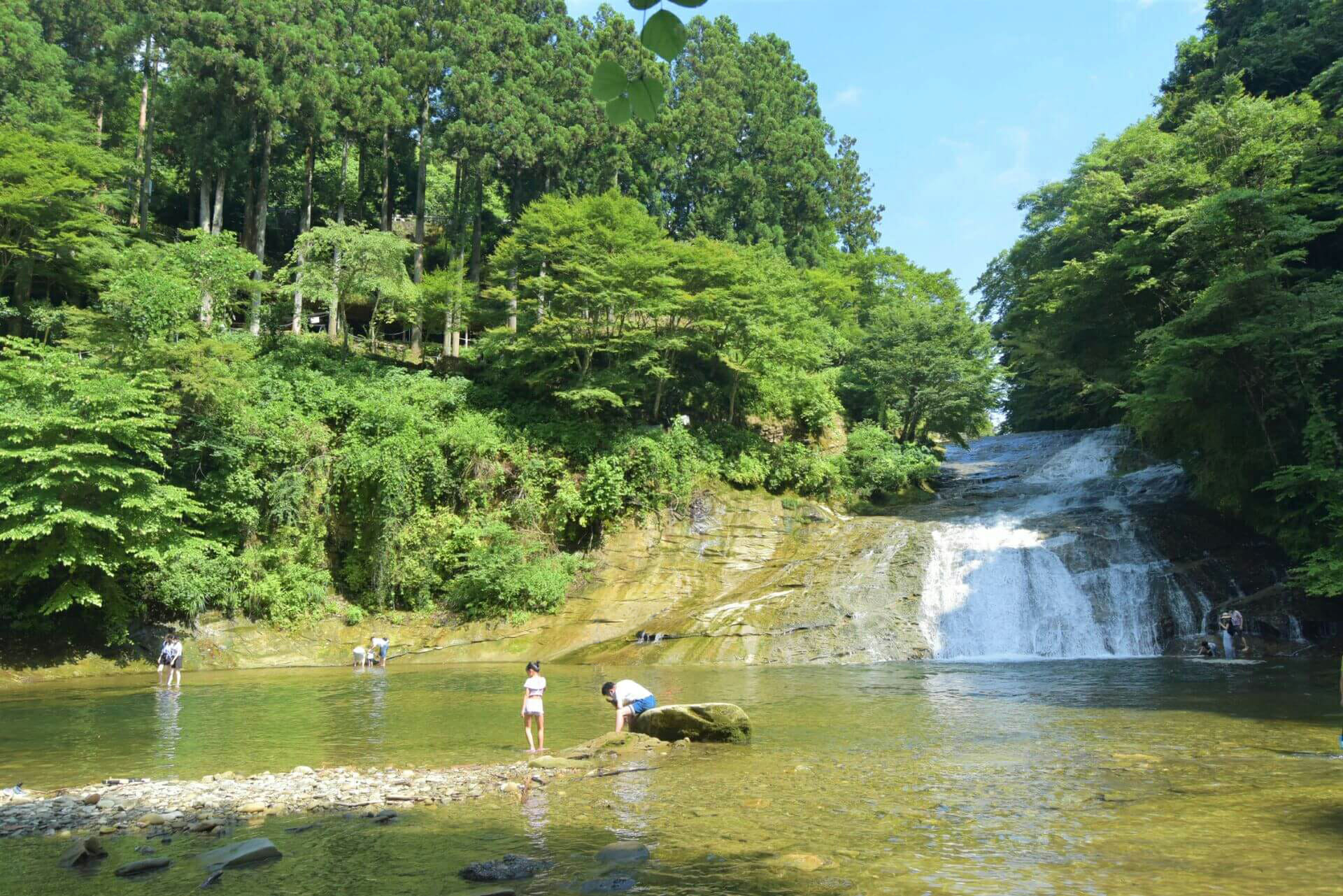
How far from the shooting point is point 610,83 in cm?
304

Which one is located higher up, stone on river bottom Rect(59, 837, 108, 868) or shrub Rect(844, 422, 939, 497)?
shrub Rect(844, 422, 939, 497)

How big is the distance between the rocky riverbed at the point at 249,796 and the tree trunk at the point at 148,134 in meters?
32.8

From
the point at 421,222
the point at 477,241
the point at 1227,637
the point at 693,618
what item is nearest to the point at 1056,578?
the point at 1227,637

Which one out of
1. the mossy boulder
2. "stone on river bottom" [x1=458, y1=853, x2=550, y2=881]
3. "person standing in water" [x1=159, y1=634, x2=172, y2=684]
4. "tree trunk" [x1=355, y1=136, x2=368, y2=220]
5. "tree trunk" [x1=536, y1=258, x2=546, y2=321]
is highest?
"tree trunk" [x1=355, y1=136, x2=368, y2=220]

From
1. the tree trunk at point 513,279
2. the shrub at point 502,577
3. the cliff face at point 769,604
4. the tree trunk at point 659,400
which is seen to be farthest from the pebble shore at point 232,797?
the tree trunk at point 513,279

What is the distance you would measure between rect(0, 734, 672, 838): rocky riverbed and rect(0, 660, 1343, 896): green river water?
0.32 metres

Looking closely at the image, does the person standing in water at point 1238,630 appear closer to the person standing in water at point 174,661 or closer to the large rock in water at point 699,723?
the large rock in water at point 699,723

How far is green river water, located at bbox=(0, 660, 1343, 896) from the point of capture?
6.38m

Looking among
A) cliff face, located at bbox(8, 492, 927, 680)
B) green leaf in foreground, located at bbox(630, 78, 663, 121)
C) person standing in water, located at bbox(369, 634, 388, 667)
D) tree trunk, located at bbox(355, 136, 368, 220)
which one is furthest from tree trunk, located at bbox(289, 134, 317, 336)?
green leaf in foreground, located at bbox(630, 78, 663, 121)

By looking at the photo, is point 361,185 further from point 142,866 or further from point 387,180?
point 142,866

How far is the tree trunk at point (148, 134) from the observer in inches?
1441

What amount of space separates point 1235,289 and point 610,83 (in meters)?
25.5

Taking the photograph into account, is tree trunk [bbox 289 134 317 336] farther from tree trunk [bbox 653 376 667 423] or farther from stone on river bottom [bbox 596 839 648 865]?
stone on river bottom [bbox 596 839 648 865]

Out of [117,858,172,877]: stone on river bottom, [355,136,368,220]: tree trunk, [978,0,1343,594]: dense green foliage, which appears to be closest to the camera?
[117,858,172,877]: stone on river bottom
